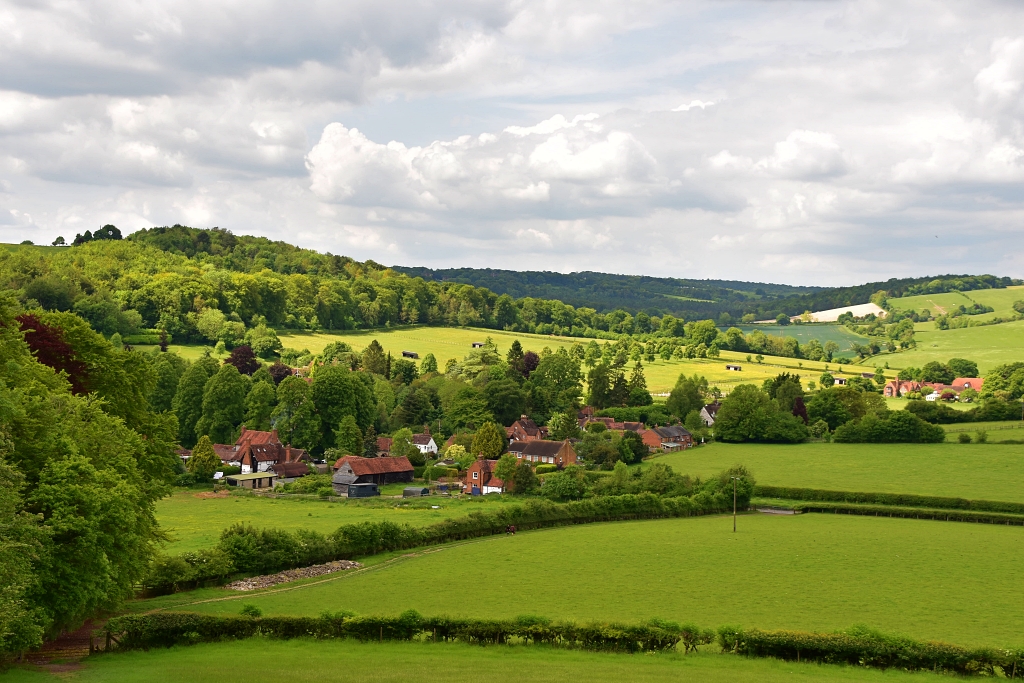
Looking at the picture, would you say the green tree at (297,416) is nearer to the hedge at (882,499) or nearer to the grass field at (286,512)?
the grass field at (286,512)

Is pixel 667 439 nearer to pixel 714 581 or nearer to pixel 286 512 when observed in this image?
pixel 286 512

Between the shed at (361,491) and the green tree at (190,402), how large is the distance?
2669cm

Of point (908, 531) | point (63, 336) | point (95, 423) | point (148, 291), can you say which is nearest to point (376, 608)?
point (95, 423)

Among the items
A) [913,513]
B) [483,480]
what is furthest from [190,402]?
[913,513]

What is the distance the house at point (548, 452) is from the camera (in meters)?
82.9

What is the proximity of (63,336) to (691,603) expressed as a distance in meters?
30.9

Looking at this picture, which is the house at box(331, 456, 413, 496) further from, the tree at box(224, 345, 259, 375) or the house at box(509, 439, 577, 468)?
the tree at box(224, 345, 259, 375)

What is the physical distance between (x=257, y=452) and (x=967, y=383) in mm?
102800

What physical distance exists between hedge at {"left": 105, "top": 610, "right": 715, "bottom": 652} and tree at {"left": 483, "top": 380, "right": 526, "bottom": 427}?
67436 millimetres

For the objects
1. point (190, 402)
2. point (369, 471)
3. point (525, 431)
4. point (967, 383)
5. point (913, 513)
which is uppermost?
point (190, 402)

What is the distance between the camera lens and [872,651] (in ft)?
98.0

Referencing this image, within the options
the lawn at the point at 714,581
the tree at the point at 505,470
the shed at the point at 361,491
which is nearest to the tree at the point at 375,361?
the shed at the point at 361,491

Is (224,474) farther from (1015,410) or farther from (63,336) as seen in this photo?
(1015,410)

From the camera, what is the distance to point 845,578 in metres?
44.7
